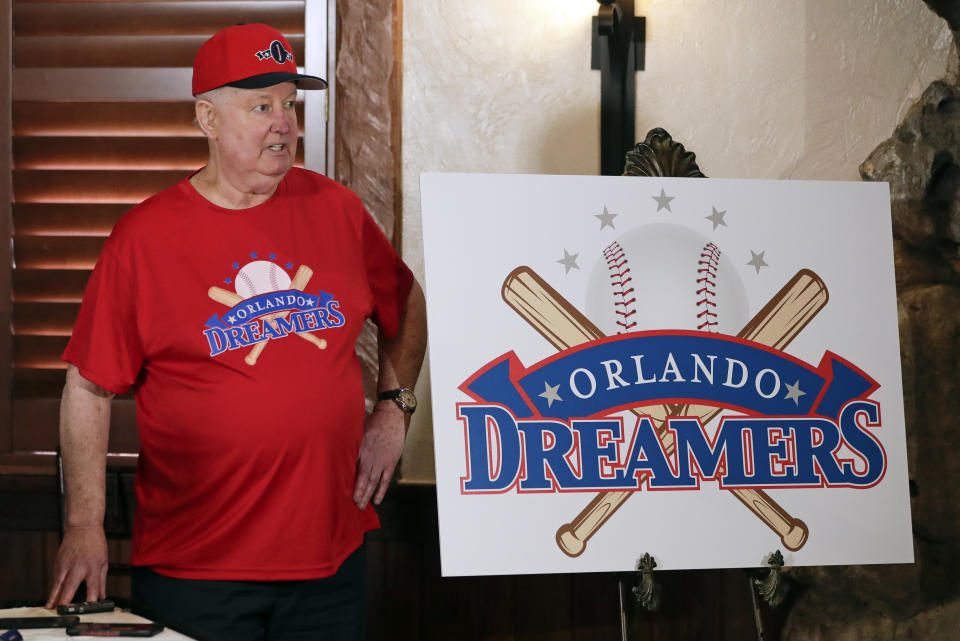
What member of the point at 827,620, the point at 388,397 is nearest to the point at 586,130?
the point at 388,397

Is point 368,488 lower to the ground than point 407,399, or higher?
lower

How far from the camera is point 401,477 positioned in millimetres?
2227

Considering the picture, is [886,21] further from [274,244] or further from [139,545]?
[139,545]

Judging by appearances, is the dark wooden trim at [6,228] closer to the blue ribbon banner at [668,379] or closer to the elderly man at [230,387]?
the elderly man at [230,387]

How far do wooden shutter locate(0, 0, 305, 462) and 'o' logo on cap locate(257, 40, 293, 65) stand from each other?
2.09 feet

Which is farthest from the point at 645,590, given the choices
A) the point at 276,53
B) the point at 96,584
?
the point at 276,53

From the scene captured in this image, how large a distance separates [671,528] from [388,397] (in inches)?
23.6

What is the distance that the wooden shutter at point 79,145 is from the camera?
87.0 inches

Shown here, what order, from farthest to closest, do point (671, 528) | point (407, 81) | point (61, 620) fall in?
point (407, 81) → point (671, 528) → point (61, 620)

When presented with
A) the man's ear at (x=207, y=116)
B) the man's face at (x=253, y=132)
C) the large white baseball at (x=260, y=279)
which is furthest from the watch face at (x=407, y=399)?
the man's ear at (x=207, y=116)

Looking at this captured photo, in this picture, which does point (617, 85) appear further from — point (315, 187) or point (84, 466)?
point (84, 466)

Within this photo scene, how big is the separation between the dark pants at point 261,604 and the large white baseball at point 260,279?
0.49 meters

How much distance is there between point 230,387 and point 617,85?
3.95ft

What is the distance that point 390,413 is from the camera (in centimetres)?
178
